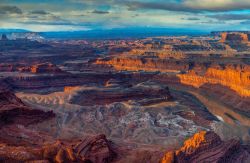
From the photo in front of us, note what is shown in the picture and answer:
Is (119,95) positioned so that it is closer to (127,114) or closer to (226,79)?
(127,114)

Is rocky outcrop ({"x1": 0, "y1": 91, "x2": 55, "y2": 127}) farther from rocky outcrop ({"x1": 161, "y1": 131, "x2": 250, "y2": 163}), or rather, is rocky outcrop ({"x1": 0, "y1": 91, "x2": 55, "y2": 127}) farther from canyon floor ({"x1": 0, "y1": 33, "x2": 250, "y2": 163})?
rocky outcrop ({"x1": 161, "y1": 131, "x2": 250, "y2": 163})

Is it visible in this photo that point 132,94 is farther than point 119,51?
No

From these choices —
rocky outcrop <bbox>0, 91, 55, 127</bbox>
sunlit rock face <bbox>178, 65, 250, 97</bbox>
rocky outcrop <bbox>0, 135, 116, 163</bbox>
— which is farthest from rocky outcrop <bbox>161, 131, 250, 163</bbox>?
sunlit rock face <bbox>178, 65, 250, 97</bbox>

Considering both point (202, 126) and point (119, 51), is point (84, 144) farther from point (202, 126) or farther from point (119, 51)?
point (119, 51)

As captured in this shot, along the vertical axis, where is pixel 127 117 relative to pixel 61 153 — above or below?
below

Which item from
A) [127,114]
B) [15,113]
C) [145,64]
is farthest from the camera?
[145,64]

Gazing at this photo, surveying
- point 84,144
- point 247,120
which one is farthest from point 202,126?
point 84,144

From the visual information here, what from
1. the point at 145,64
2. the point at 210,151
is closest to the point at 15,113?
the point at 210,151
